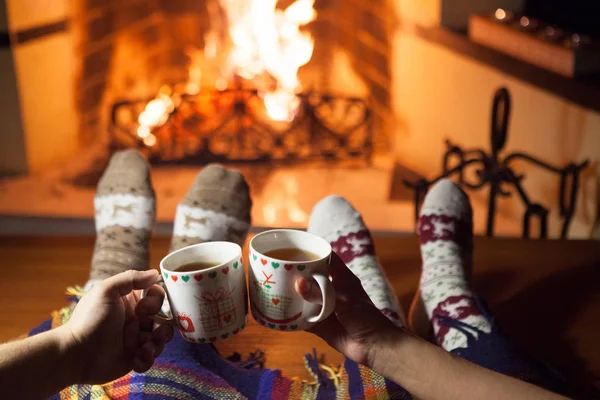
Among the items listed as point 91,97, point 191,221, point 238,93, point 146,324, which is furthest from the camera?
point 91,97

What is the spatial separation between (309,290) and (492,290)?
572 millimetres

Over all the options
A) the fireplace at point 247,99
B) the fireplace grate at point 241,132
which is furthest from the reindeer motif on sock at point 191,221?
the fireplace grate at point 241,132

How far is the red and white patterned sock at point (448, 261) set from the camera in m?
0.78

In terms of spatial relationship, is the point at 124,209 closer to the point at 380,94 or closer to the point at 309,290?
the point at 309,290

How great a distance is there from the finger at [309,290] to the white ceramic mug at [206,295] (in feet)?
0.23

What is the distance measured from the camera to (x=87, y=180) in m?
1.99

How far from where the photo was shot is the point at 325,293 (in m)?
0.52

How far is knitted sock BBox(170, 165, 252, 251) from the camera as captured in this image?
2.93 ft

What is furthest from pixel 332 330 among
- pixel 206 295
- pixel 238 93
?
pixel 238 93

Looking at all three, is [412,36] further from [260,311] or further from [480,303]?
[260,311]

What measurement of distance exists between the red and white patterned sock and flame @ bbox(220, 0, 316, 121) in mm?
1181

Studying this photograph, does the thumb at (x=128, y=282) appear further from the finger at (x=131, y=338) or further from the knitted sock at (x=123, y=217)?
the knitted sock at (x=123, y=217)

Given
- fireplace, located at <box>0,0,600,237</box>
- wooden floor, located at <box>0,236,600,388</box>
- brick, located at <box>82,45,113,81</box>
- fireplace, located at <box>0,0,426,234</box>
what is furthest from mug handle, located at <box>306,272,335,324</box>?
brick, located at <box>82,45,113,81</box>

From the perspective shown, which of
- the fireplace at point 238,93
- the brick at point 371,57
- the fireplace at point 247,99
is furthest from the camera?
the brick at point 371,57
